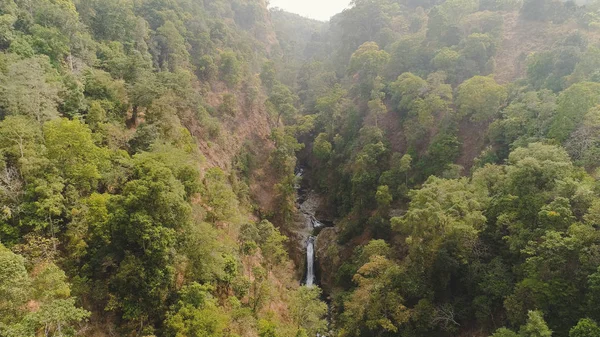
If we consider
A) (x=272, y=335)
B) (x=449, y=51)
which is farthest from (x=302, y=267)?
(x=449, y=51)

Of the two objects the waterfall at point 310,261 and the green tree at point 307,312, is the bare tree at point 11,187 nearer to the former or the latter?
the green tree at point 307,312

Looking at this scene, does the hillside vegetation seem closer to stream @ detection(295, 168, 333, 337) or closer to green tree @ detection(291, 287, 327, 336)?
green tree @ detection(291, 287, 327, 336)

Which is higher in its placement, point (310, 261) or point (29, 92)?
point (29, 92)

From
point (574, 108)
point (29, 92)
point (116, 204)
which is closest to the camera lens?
point (116, 204)

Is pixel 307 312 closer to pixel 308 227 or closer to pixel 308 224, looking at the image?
pixel 308 227

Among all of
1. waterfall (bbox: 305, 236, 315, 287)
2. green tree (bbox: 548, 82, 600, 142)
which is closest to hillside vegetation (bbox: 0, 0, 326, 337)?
waterfall (bbox: 305, 236, 315, 287)

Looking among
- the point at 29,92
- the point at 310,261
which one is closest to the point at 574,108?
the point at 310,261

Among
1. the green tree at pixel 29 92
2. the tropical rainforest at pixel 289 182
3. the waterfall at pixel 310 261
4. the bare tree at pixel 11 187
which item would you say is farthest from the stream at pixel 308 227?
the green tree at pixel 29 92
